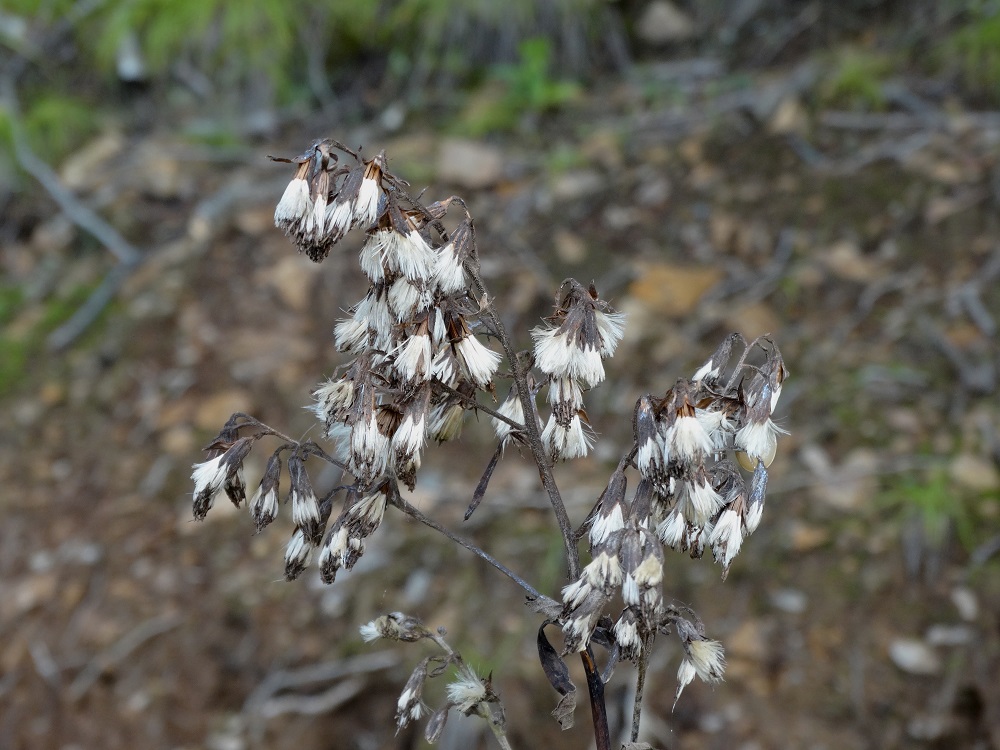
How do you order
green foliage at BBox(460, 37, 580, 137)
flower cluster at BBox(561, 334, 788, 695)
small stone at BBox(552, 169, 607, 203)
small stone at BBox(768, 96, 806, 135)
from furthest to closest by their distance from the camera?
green foliage at BBox(460, 37, 580, 137), small stone at BBox(552, 169, 607, 203), small stone at BBox(768, 96, 806, 135), flower cluster at BBox(561, 334, 788, 695)

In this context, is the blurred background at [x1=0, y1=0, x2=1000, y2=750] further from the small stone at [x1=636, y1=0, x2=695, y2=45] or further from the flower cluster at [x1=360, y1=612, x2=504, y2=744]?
the flower cluster at [x1=360, y1=612, x2=504, y2=744]

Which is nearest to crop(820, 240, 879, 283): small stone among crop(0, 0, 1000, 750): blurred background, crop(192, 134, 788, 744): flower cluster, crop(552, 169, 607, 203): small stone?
crop(0, 0, 1000, 750): blurred background

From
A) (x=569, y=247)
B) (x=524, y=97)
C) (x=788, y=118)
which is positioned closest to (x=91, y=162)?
(x=524, y=97)

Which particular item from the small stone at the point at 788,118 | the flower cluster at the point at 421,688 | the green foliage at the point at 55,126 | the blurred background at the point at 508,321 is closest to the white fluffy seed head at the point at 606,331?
the flower cluster at the point at 421,688

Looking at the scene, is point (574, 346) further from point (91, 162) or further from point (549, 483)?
point (91, 162)

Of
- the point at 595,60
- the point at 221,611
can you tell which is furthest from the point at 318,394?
the point at 595,60

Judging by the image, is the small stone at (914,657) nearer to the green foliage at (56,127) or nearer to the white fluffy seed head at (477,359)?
the white fluffy seed head at (477,359)
